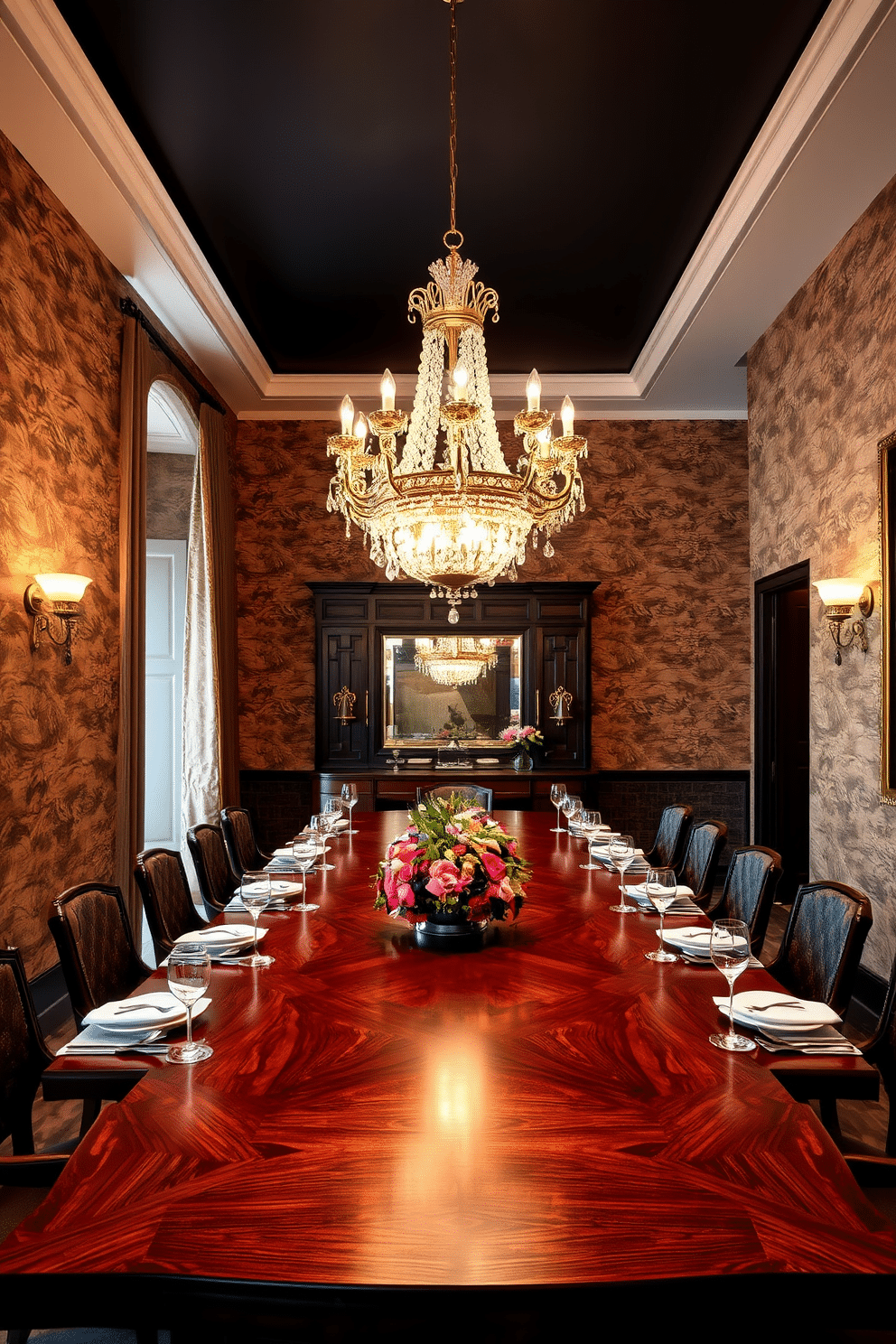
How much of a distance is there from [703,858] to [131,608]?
3188 millimetres

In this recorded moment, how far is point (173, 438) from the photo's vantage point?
284 inches

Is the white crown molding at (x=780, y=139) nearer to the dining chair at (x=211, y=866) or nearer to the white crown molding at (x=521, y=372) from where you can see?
the white crown molding at (x=521, y=372)

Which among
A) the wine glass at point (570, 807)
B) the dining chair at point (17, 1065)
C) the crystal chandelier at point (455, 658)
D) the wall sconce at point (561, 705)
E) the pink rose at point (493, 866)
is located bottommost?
the dining chair at point (17, 1065)

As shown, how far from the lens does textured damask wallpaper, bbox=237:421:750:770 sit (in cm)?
734

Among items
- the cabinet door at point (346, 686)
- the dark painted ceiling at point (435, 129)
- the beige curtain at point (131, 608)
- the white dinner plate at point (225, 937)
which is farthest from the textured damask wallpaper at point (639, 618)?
the white dinner plate at point (225, 937)

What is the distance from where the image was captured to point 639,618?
7344 millimetres

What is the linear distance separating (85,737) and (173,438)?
12.1 feet

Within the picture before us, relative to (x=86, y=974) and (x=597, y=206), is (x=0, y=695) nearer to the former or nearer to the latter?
(x=86, y=974)

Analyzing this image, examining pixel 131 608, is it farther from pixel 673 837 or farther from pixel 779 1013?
pixel 779 1013

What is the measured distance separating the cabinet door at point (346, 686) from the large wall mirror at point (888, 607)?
4.01m

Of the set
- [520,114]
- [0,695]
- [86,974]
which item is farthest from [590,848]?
[520,114]

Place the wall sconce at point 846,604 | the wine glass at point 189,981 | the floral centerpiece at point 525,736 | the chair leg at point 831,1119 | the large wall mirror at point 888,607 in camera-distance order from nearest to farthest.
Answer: the wine glass at point 189,981
the chair leg at point 831,1119
the large wall mirror at point 888,607
the wall sconce at point 846,604
the floral centerpiece at point 525,736

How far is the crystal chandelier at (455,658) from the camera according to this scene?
711 cm

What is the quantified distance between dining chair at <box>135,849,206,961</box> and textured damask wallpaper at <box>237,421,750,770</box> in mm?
4095
